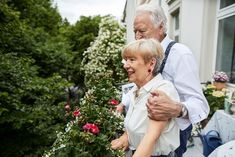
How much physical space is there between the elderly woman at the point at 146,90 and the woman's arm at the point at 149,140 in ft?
0.05

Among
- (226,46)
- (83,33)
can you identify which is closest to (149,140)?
(226,46)

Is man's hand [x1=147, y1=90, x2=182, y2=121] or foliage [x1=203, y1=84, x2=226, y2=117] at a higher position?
man's hand [x1=147, y1=90, x2=182, y2=121]

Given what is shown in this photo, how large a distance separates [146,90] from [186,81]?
0.25 meters

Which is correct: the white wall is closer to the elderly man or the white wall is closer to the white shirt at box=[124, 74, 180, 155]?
the elderly man

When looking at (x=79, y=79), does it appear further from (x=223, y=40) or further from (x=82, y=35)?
(x=223, y=40)

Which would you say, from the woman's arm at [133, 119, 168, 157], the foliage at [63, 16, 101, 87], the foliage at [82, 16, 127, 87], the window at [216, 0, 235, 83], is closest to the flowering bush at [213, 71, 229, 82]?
the window at [216, 0, 235, 83]

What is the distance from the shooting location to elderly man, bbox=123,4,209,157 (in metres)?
1.72

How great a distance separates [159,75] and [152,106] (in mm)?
226

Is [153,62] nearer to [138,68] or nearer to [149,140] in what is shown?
[138,68]

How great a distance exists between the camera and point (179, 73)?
1.78 m

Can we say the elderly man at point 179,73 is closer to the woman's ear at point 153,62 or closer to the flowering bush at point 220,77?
the woman's ear at point 153,62

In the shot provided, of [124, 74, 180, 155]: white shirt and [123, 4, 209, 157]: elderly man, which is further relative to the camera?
[123, 4, 209, 157]: elderly man

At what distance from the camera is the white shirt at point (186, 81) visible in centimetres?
175

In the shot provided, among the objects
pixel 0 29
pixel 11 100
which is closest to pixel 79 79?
pixel 0 29
